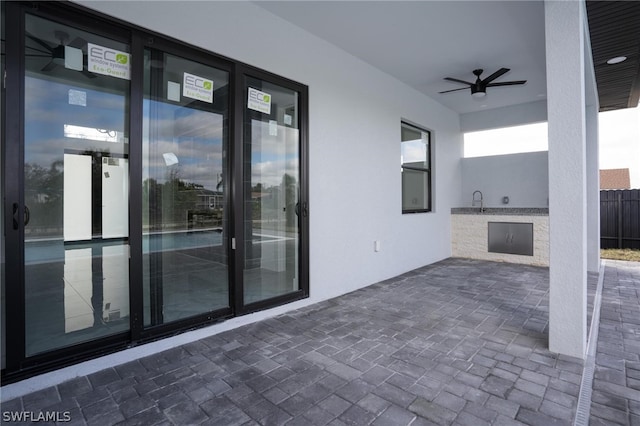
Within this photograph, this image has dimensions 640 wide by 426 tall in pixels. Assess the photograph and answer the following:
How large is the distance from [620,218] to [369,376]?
26.5ft

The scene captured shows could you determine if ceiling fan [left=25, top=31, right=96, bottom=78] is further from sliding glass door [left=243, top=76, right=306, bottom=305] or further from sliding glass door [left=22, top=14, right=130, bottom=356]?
sliding glass door [left=243, top=76, right=306, bottom=305]

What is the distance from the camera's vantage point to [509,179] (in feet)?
21.4

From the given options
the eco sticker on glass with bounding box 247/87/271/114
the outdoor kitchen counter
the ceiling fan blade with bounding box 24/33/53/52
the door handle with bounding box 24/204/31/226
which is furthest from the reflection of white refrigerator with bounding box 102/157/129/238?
the outdoor kitchen counter

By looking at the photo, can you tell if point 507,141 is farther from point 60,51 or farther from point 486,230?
point 60,51

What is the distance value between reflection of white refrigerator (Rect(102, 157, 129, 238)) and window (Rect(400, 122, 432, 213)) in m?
3.94

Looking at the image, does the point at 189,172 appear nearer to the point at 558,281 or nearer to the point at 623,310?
the point at 558,281

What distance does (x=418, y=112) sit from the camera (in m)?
5.53

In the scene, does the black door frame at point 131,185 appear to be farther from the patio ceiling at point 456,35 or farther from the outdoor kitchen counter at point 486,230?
the outdoor kitchen counter at point 486,230

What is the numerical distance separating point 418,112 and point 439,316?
3.60 meters

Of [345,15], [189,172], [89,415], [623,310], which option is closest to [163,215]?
[189,172]

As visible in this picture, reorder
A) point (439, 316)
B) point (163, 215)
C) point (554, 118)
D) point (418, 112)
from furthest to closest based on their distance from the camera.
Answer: point (418, 112), point (439, 316), point (163, 215), point (554, 118)

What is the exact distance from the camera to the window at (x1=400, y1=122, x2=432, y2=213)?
5422 millimetres

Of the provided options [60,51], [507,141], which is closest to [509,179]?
[507,141]

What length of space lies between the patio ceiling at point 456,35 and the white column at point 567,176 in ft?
2.70
